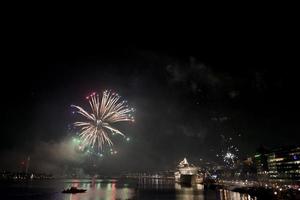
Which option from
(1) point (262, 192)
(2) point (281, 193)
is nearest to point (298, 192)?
(2) point (281, 193)

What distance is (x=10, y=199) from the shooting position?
360 feet

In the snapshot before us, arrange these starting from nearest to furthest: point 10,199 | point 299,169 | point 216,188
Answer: point 10,199
point 216,188
point 299,169

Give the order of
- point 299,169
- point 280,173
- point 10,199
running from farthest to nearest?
1. point 280,173
2. point 299,169
3. point 10,199

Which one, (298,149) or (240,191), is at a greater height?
(298,149)

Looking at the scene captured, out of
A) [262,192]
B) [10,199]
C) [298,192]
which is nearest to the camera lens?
[298,192]

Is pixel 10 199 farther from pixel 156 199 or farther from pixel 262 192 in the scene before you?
pixel 262 192

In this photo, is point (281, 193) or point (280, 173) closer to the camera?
point (281, 193)

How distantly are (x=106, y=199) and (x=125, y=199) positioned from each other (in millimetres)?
7759

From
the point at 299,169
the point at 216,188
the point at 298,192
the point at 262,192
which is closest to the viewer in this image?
the point at 298,192

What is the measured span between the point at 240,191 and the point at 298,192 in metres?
41.0

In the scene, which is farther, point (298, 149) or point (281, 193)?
point (298, 149)

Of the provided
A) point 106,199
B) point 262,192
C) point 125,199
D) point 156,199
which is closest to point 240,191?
point 262,192

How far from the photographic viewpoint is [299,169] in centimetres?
18175

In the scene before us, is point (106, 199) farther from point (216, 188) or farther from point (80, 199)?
point (216, 188)
